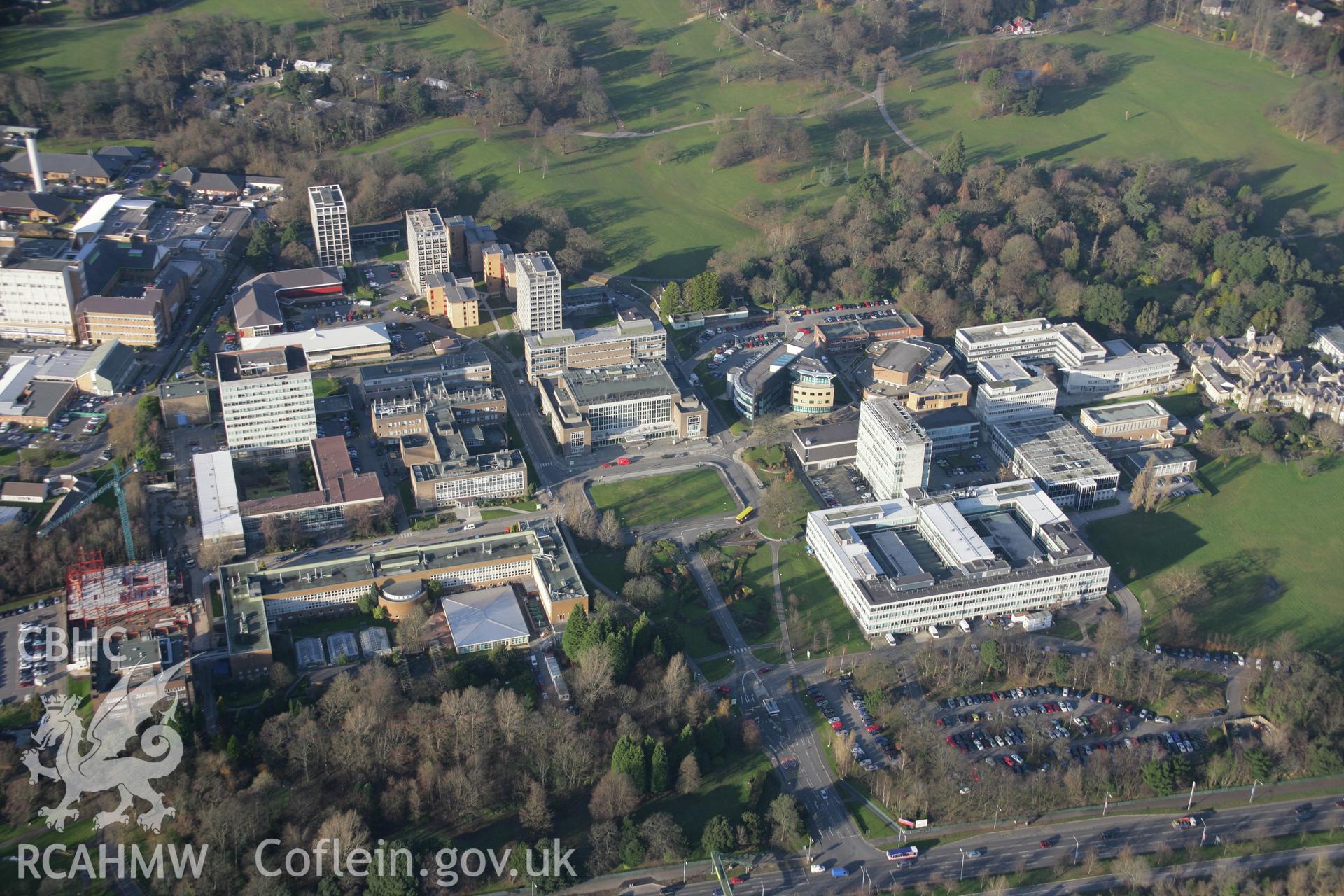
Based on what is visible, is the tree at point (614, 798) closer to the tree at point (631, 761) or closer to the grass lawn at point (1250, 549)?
the tree at point (631, 761)

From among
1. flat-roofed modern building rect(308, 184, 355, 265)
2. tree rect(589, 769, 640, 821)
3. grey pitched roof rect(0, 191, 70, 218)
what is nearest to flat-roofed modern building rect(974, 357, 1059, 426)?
tree rect(589, 769, 640, 821)

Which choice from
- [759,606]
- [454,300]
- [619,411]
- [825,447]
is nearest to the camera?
[759,606]

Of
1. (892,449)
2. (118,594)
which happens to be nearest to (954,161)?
(892,449)

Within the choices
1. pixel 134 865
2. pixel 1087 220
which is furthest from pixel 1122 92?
pixel 134 865

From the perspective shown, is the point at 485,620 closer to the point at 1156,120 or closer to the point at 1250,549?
the point at 1250,549

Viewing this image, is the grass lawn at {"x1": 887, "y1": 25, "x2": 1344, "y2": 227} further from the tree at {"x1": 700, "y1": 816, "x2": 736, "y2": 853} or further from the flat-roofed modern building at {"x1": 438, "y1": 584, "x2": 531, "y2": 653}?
the tree at {"x1": 700, "y1": 816, "x2": 736, "y2": 853}

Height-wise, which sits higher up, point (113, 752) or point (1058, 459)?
point (1058, 459)

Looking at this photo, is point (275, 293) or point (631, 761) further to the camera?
point (275, 293)

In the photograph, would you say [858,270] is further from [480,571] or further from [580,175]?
[480,571]

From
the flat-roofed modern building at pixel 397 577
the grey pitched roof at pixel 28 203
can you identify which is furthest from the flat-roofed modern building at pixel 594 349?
the grey pitched roof at pixel 28 203
